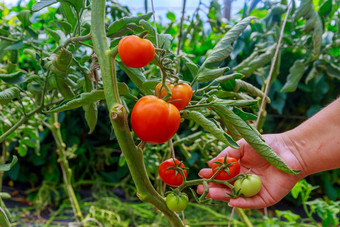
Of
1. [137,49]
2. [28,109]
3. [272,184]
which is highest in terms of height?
[137,49]

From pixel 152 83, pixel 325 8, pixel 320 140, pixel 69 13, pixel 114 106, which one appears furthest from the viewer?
pixel 325 8

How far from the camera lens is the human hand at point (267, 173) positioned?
26.5 inches

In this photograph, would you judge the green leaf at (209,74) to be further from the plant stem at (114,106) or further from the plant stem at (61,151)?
the plant stem at (61,151)

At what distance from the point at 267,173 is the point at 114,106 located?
0.50 m

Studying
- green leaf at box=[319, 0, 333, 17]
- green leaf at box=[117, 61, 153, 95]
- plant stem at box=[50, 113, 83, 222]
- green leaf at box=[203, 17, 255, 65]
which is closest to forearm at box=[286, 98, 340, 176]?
green leaf at box=[203, 17, 255, 65]

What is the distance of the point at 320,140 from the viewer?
0.75 meters

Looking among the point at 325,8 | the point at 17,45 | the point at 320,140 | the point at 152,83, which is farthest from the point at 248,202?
the point at 325,8

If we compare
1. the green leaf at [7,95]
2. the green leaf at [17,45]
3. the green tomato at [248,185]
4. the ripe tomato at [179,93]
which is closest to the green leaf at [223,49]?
the ripe tomato at [179,93]

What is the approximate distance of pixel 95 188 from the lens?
2.00 m

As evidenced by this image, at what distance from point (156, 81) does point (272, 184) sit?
389 millimetres

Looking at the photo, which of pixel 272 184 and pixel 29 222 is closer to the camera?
pixel 272 184

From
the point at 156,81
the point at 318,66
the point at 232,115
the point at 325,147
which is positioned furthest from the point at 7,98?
the point at 318,66

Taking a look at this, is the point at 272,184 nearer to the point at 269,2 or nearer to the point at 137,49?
the point at 137,49

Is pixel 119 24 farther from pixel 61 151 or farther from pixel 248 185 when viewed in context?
pixel 61 151
